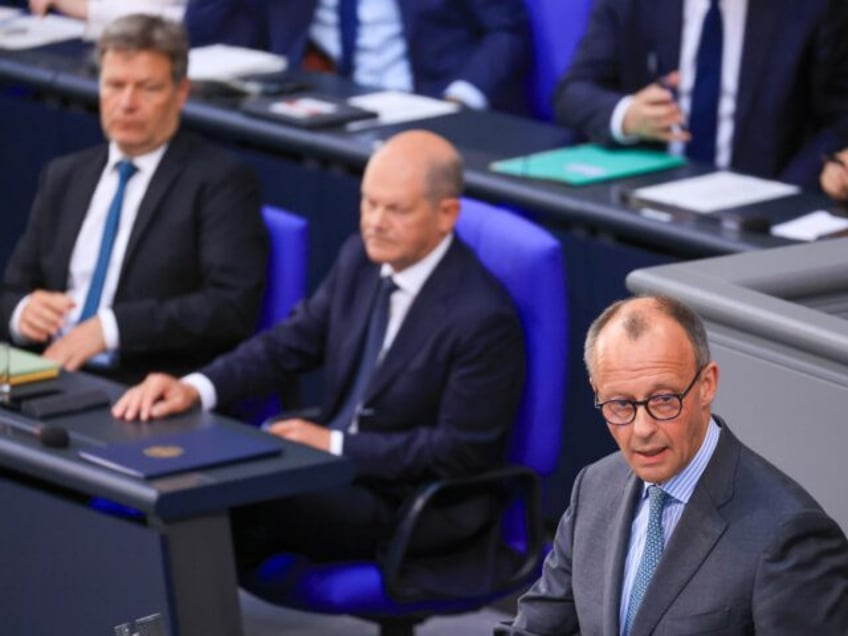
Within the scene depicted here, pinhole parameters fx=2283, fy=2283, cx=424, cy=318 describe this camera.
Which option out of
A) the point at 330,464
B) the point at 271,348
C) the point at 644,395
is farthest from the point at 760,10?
the point at 644,395

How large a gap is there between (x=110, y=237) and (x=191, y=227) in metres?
0.23

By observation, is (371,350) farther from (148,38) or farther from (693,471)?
(693,471)

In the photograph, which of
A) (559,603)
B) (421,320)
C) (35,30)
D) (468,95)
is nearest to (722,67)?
(468,95)

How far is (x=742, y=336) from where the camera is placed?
11.2 feet

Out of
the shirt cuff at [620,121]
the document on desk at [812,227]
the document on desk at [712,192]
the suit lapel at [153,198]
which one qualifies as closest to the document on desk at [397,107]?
the shirt cuff at [620,121]

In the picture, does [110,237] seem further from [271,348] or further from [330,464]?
[330,464]

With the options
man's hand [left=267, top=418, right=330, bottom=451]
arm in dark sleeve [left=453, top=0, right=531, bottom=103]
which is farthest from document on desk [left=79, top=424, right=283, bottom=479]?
arm in dark sleeve [left=453, top=0, right=531, bottom=103]

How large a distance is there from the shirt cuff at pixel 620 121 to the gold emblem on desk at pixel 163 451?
6.44ft

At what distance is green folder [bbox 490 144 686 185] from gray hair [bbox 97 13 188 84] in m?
0.86

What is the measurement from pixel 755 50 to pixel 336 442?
1779mm

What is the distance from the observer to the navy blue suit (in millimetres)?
4590

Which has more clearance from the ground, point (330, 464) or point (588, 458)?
point (330, 464)

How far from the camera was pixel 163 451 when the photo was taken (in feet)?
14.1

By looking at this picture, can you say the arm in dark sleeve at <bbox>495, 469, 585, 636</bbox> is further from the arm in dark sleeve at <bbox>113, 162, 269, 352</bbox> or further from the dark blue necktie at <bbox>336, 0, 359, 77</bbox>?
the dark blue necktie at <bbox>336, 0, 359, 77</bbox>
